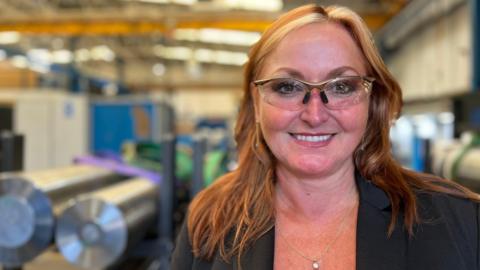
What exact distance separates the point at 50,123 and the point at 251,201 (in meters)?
4.47

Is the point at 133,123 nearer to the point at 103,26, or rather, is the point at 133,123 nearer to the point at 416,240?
the point at 103,26

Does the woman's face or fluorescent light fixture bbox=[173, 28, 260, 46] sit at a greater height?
fluorescent light fixture bbox=[173, 28, 260, 46]

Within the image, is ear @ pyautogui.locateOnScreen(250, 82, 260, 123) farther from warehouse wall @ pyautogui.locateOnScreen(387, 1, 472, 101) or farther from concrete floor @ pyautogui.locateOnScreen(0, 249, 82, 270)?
warehouse wall @ pyautogui.locateOnScreen(387, 1, 472, 101)

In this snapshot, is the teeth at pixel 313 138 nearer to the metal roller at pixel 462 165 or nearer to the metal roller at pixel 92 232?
the metal roller at pixel 92 232

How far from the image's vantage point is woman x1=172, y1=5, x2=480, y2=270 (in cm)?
94

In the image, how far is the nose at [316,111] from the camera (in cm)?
94

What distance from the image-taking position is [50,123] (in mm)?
5102

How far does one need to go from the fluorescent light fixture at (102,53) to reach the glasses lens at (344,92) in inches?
493

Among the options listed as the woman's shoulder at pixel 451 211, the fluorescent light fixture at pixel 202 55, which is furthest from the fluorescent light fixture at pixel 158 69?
the woman's shoulder at pixel 451 211

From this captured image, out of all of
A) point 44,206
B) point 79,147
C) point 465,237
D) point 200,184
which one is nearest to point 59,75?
point 79,147

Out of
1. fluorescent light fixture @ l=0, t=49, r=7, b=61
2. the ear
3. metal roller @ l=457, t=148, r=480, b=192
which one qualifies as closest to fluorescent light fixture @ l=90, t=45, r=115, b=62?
fluorescent light fixture @ l=0, t=49, r=7, b=61

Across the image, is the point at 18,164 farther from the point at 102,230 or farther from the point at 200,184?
the point at 200,184

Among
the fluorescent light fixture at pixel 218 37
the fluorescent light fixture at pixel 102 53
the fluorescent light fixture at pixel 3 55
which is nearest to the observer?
the fluorescent light fixture at pixel 3 55

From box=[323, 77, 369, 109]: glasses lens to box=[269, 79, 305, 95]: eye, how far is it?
0.05 metres
